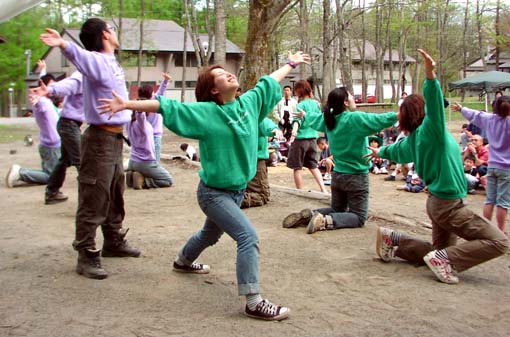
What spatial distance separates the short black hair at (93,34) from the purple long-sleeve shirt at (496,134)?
4.00 m

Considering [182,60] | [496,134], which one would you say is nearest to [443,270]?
[496,134]

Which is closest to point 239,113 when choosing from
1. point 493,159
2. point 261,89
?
point 261,89

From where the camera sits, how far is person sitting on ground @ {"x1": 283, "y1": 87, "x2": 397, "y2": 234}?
255 inches

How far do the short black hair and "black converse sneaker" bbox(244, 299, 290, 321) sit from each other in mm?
2536

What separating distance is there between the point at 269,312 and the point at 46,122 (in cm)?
651

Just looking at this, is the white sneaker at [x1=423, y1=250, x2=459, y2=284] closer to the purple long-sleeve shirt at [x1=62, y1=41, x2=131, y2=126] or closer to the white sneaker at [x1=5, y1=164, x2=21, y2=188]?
the purple long-sleeve shirt at [x1=62, y1=41, x2=131, y2=126]

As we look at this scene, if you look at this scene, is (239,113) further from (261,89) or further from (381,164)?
(381,164)

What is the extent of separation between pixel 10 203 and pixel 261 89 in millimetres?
5392

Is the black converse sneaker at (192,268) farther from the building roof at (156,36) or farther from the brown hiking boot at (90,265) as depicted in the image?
the building roof at (156,36)

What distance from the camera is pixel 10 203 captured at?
827cm

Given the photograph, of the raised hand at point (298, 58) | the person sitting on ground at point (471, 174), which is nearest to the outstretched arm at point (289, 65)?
the raised hand at point (298, 58)

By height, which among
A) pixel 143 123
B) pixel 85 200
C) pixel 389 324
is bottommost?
pixel 389 324

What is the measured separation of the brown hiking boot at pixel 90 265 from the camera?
4711 millimetres

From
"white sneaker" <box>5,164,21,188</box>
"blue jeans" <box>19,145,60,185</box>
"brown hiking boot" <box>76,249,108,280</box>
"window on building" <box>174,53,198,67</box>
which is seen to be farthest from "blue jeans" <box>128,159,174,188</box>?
"window on building" <box>174,53,198,67</box>
